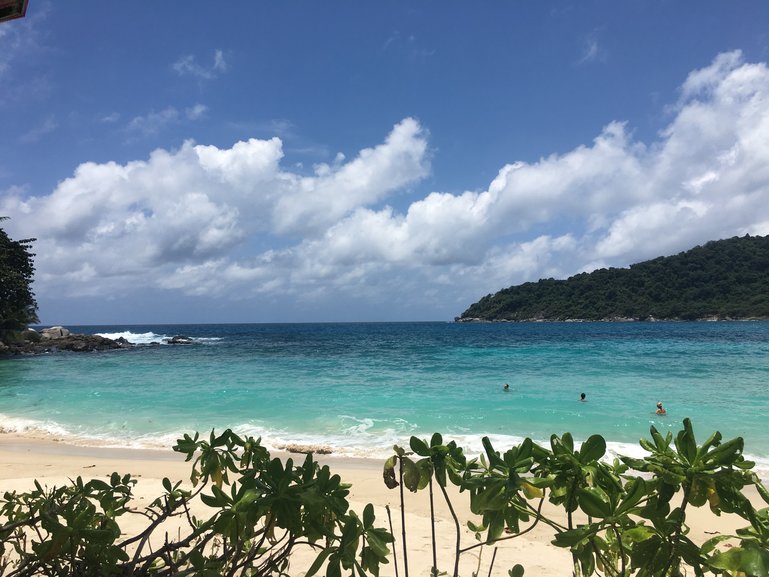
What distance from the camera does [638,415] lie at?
12.0 meters

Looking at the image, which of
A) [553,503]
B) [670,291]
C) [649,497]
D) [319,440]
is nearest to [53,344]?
[319,440]

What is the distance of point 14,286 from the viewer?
1248 inches

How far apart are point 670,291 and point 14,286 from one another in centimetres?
10909

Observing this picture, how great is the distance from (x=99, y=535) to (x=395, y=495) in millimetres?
5750

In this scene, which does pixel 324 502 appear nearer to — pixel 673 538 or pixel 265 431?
pixel 673 538

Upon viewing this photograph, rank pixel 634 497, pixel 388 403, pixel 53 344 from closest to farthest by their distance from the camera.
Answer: pixel 634 497
pixel 388 403
pixel 53 344

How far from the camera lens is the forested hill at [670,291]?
3447 inches

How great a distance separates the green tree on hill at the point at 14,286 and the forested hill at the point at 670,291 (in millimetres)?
99494

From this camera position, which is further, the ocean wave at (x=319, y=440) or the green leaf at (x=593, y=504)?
the ocean wave at (x=319, y=440)

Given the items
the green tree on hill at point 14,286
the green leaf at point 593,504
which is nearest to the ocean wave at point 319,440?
the green leaf at point 593,504

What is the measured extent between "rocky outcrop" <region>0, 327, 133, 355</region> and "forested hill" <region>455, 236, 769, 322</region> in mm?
93703

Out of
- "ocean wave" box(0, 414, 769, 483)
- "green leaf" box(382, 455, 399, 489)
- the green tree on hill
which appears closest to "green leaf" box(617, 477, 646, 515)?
"green leaf" box(382, 455, 399, 489)

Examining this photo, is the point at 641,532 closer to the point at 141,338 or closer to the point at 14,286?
the point at 14,286

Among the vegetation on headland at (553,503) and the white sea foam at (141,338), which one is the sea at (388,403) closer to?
the vegetation on headland at (553,503)
